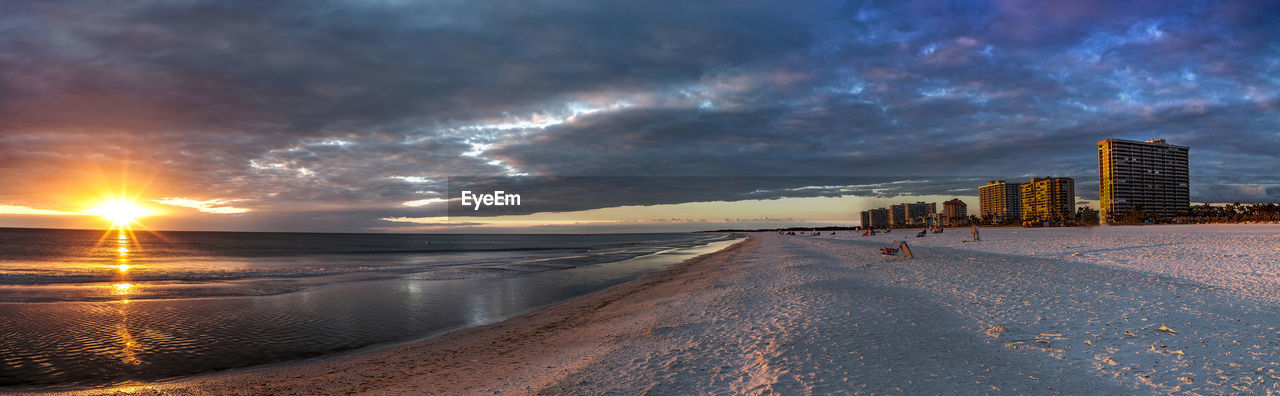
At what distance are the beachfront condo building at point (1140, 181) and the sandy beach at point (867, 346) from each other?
9305 inches

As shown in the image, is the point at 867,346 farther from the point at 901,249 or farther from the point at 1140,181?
the point at 1140,181

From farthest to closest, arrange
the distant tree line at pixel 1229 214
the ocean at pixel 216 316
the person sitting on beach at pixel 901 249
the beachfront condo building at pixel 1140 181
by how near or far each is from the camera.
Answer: the beachfront condo building at pixel 1140 181 < the distant tree line at pixel 1229 214 < the person sitting on beach at pixel 901 249 < the ocean at pixel 216 316

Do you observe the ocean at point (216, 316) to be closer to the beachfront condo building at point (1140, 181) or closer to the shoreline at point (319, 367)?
the shoreline at point (319, 367)

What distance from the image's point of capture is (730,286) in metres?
Result: 17.8

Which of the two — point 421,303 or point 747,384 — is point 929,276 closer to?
point 747,384

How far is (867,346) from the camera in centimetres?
812

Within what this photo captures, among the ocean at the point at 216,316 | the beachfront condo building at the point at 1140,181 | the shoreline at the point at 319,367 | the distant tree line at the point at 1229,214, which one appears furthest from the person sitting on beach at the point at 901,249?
the beachfront condo building at the point at 1140,181

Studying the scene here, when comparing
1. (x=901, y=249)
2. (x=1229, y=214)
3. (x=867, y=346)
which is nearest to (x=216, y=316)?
(x=867, y=346)

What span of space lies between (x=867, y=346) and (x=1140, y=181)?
261058mm

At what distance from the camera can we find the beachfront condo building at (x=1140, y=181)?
19150cm

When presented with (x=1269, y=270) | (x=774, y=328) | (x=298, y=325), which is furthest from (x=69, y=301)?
(x=1269, y=270)

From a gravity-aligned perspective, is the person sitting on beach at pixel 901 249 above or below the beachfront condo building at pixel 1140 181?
below

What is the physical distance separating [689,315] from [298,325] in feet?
37.3

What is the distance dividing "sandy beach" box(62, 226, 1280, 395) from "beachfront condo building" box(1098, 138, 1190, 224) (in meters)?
236
